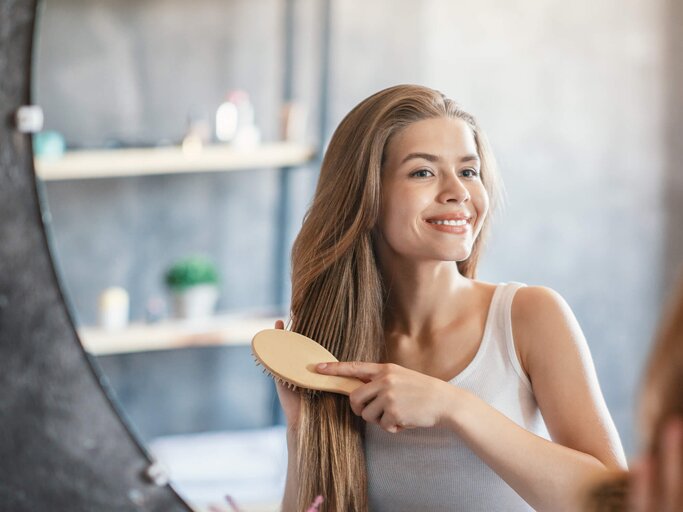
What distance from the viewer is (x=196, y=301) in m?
0.88

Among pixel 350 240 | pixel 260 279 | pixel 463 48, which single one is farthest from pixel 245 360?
pixel 463 48

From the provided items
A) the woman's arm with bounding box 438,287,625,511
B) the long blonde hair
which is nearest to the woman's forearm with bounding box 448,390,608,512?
the woman's arm with bounding box 438,287,625,511

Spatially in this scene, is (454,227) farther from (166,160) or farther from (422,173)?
(166,160)

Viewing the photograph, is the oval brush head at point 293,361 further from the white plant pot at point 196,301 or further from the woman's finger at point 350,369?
the white plant pot at point 196,301

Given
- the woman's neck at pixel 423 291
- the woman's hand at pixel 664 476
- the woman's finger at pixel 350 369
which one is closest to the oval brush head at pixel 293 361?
the woman's finger at pixel 350 369

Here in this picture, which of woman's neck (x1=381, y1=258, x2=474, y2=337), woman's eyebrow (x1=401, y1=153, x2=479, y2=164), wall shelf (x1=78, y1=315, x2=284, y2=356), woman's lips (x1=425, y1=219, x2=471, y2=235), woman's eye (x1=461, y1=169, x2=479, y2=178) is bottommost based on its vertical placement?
wall shelf (x1=78, y1=315, x2=284, y2=356)

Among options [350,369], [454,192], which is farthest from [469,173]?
[350,369]

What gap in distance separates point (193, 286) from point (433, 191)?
340mm

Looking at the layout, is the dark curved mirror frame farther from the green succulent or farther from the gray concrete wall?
the green succulent

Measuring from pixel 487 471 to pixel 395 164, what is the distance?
8.5 inches

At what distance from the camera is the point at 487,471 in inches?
24.5

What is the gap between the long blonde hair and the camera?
619 millimetres

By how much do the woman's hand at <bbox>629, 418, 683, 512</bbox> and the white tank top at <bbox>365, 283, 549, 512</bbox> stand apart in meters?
0.40

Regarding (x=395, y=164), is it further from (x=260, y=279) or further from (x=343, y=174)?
(x=260, y=279)
